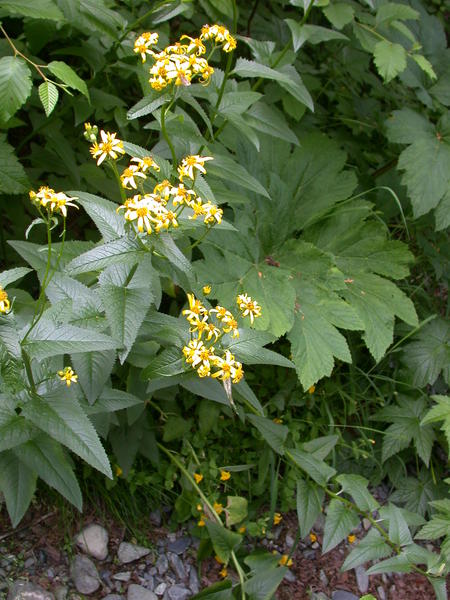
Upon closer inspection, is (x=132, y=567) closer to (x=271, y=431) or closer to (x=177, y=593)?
(x=177, y=593)

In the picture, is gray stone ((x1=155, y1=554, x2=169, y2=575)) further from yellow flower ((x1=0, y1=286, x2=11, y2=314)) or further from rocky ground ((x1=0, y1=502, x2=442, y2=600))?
yellow flower ((x1=0, y1=286, x2=11, y2=314))

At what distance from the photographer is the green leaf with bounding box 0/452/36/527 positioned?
1634mm

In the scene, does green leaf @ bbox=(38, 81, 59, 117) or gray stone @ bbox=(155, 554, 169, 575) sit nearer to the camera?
green leaf @ bbox=(38, 81, 59, 117)

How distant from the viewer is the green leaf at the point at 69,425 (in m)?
1.44

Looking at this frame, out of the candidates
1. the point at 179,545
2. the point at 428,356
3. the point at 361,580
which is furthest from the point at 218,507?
the point at 428,356

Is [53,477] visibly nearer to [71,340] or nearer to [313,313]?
[71,340]

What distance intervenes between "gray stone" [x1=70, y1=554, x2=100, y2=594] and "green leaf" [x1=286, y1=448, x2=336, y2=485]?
2.56 feet

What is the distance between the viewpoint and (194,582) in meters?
2.40

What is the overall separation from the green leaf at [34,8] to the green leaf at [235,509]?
168 cm

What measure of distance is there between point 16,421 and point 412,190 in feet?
5.42

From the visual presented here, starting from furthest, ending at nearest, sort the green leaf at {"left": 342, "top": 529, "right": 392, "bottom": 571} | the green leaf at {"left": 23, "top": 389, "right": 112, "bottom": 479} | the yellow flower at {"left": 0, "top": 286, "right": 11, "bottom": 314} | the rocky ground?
the rocky ground → the green leaf at {"left": 342, "top": 529, "right": 392, "bottom": 571} → the green leaf at {"left": 23, "top": 389, "right": 112, "bottom": 479} → the yellow flower at {"left": 0, "top": 286, "right": 11, "bottom": 314}

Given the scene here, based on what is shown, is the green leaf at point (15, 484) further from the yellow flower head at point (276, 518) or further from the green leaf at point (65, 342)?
the yellow flower head at point (276, 518)

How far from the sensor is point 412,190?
248 centimetres

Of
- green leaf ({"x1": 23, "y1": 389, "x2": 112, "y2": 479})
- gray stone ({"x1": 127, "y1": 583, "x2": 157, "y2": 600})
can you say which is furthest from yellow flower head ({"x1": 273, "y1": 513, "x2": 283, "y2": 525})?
green leaf ({"x1": 23, "y1": 389, "x2": 112, "y2": 479})
